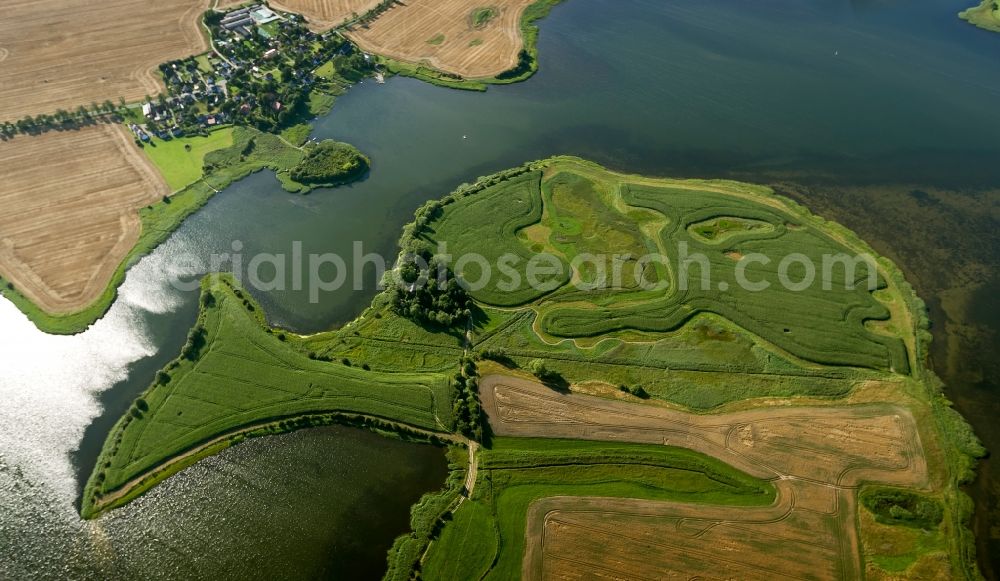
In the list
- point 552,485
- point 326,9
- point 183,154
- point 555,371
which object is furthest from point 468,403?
point 326,9

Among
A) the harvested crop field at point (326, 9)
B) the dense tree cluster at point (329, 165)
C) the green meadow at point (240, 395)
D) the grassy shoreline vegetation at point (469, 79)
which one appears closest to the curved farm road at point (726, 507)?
the green meadow at point (240, 395)

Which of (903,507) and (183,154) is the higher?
(183,154)

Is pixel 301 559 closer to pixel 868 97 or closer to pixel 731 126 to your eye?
pixel 731 126

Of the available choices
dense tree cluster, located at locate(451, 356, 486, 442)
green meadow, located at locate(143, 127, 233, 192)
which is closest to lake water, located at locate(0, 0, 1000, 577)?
dense tree cluster, located at locate(451, 356, 486, 442)

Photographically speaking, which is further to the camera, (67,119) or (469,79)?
(469,79)

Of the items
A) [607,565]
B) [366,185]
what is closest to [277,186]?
[366,185]

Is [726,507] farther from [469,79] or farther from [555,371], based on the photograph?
[469,79]

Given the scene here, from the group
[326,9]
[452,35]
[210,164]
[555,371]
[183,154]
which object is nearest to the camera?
[555,371]
